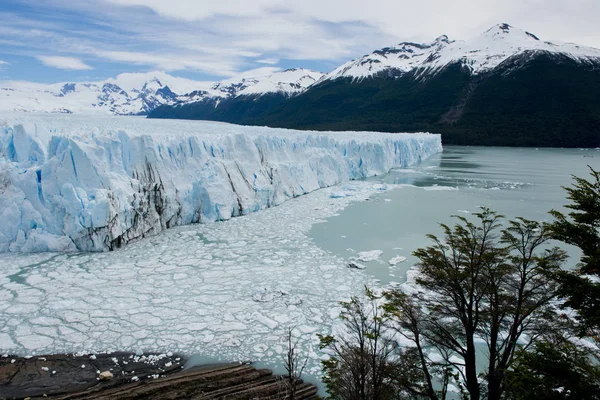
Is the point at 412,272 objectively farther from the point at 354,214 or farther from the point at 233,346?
the point at 354,214

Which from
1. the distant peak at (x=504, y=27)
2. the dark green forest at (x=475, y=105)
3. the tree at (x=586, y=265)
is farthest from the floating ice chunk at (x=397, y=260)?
the distant peak at (x=504, y=27)

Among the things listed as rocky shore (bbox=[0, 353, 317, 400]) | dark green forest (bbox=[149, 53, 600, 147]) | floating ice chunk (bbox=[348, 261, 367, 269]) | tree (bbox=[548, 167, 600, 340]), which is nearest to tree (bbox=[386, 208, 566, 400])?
tree (bbox=[548, 167, 600, 340])

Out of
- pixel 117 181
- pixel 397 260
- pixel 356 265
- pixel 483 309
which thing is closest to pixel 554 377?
pixel 483 309

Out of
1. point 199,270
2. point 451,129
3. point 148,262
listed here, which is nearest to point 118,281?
point 148,262

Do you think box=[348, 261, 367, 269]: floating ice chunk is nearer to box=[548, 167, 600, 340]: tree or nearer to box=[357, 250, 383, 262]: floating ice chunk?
→ box=[357, 250, 383, 262]: floating ice chunk

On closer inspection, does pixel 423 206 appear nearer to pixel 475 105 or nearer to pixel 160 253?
pixel 160 253

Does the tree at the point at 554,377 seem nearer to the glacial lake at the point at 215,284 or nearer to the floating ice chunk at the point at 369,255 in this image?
the glacial lake at the point at 215,284
